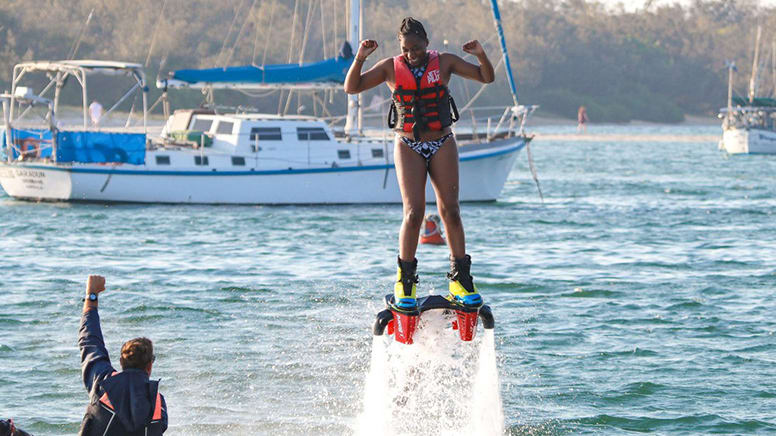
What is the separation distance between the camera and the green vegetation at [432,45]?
113 meters

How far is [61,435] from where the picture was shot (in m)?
15.9

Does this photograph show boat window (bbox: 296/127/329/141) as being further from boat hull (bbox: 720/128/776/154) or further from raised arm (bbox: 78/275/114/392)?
boat hull (bbox: 720/128/776/154)

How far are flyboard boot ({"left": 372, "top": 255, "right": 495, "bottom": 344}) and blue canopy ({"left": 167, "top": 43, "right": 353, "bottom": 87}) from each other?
31.3 metres

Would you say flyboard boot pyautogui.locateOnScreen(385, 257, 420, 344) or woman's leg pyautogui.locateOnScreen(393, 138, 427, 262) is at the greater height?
woman's leg pyautogui.locateOnScreen(393, 138, 427, 262)

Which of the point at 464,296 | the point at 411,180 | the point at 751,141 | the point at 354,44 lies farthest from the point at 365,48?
the point at 751,141

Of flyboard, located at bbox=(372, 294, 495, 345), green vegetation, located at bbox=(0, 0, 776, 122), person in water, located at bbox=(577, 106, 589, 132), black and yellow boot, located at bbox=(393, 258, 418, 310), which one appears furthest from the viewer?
person in water, located at bbox=(577, 106, 589, 132)

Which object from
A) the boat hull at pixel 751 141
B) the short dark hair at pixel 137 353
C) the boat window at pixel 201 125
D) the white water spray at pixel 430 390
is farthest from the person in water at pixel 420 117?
the boat hull at pixel 751 141

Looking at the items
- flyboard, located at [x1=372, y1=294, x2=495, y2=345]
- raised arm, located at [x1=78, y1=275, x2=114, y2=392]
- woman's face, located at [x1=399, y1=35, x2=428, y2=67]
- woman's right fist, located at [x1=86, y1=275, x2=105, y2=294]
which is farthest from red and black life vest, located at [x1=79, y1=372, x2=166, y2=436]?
woman's face, located at [x1=399, y1=35, x2=428, y2=67]

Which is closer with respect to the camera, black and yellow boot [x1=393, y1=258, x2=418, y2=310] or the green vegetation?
black and yellow boot [x1=393, y1=258, x2=418, y2=310]

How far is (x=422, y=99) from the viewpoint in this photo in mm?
11406

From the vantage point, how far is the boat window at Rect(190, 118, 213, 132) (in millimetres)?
42500

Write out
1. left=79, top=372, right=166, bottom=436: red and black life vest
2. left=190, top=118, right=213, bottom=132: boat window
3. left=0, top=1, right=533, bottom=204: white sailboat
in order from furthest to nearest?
left=190, top=118, right=213, bottom=132: boat window < left=0, top=1, right=533, bottom=204: white sailboat < left=79, top=372, right=166, bottom=436: red and black life vest

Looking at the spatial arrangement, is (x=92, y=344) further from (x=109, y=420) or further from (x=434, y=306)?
(x=434, y=306)

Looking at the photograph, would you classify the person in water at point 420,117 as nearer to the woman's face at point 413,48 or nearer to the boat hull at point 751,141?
the woman's face at point 413,48
